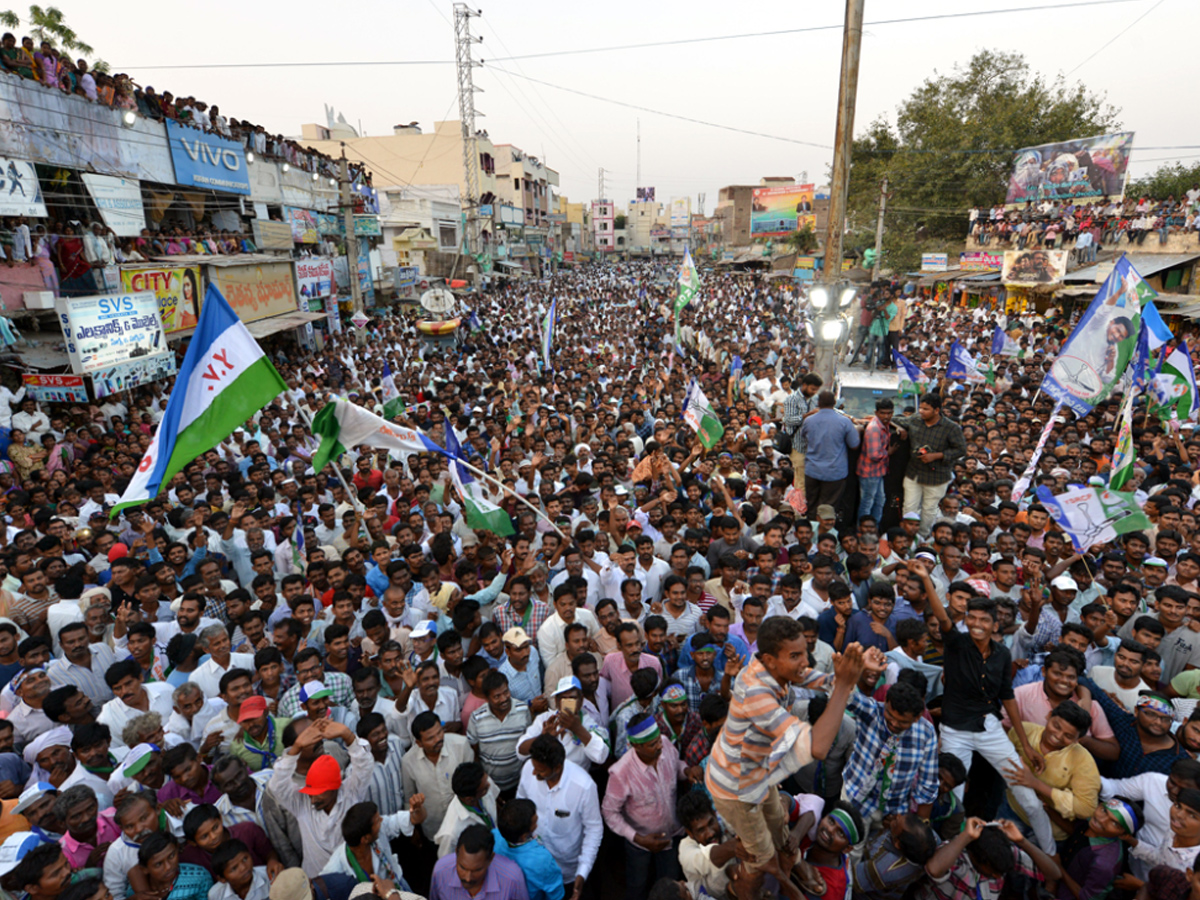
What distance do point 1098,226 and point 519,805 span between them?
3220 cm

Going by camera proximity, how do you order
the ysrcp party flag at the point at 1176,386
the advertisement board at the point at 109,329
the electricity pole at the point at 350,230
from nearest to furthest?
1. the ysrcp party flag at the point at 1176,386
2. the advertisement board at the point at 109,329
3. the electricity pole at the point at 350,230

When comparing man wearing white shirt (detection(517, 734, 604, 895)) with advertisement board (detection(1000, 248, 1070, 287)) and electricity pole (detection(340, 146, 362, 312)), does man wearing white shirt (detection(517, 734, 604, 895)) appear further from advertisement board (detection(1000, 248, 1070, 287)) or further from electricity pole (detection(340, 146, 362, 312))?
advertisement board (detection(1000, 248, 1070, 287))

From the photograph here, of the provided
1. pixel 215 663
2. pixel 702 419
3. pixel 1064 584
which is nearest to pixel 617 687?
pixel 215 663

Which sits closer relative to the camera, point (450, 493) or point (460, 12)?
point (450, 493)

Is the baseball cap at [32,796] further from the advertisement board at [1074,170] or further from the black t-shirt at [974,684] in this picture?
the advertisement board at [1074,170]

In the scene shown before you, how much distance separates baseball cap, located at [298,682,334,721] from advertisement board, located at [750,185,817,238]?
63227mm

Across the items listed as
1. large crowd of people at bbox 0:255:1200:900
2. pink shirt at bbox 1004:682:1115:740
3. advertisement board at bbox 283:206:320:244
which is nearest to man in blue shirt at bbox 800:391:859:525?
large crowd of people at bbox 0:255:1200:900

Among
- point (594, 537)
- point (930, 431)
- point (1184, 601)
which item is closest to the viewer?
point (1184, 601)

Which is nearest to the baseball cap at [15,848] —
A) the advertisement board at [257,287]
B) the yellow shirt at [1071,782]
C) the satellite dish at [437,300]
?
the yellow shirt at [1071,782]

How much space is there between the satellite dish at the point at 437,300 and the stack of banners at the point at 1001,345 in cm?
1630

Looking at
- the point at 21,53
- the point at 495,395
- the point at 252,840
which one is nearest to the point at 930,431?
the point at 252,840

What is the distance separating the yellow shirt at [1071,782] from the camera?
3320 mm

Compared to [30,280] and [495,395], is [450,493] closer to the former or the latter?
[495,395]

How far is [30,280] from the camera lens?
434 inches
